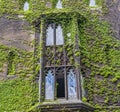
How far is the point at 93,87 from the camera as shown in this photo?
15.3 m

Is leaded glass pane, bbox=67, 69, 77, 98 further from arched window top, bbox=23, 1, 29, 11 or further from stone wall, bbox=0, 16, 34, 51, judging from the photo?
arched window top, bbox=23, 1, 29, 11

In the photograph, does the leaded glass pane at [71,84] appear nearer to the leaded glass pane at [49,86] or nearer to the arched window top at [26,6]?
the leaded glass pane at [49,86]

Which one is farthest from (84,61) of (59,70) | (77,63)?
(59,70)

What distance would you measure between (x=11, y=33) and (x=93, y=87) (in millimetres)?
5366

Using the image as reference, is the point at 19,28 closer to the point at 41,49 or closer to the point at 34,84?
the point at 41,49

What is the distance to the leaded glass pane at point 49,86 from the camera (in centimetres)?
1466

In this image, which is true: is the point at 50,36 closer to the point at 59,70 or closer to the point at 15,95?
the point at 59,70

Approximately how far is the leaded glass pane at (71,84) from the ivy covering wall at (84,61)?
1.85ft

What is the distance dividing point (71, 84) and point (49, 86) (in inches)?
39.9

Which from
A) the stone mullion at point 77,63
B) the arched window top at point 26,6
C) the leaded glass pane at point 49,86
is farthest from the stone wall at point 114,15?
the arched window top at point 26,6

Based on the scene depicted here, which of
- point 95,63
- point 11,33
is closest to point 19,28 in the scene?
point 11,33

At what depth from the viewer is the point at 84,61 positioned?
51.8ft

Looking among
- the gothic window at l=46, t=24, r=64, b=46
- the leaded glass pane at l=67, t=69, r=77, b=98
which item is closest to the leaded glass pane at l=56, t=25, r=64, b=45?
→ the gothic window at l=46, t=24, r=64, b=46

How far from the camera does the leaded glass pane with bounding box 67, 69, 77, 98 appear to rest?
14.7m
